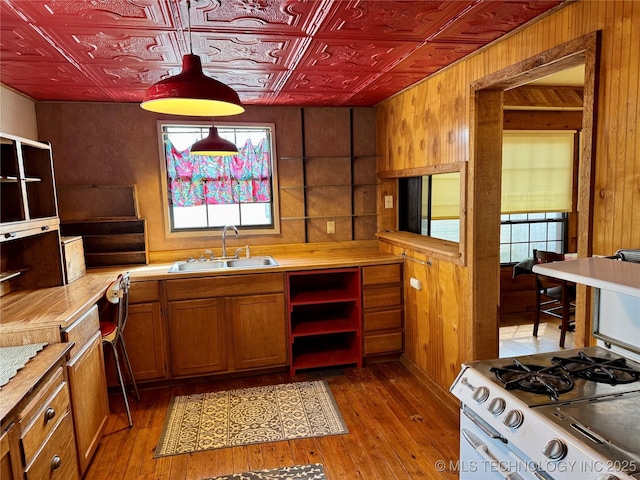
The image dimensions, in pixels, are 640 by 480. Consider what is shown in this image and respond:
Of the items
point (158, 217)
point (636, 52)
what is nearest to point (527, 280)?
point (636, 52)

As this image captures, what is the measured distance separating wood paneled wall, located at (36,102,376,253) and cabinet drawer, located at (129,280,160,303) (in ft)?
2.31

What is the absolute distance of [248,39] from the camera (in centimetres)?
215

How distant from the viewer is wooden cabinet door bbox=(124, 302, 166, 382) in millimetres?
3188

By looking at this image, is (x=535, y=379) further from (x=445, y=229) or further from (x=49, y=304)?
(x=445, y=229)

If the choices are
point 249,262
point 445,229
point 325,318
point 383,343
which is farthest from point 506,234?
point 249,262

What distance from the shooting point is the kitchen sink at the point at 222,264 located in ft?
11.5

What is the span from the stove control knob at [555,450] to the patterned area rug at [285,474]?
4.59 feet

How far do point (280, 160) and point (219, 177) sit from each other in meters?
0.59

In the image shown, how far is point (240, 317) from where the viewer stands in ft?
11.0

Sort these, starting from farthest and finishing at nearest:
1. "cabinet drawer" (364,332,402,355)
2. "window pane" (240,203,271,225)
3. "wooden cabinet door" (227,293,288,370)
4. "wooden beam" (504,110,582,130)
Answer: "wooden beam" (504,110,582,130) < "window pane" (240,203,271,225) < "cabinet drawer" (364,332,402,355) < "wooden cabinet door" (227,293,288,370)

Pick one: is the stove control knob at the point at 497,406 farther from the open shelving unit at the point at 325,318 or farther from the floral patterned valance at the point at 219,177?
the floral patterned valance at the point at 219,177

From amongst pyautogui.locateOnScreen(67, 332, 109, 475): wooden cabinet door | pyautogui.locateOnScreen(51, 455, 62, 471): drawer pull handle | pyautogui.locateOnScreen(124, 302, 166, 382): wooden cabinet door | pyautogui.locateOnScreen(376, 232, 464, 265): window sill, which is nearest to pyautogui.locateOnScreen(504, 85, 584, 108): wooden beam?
pyautogui.locateOnScreen(376, 232, 464, 265): window sill

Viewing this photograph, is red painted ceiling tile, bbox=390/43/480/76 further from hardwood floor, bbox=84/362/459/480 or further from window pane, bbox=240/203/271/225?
hardwood floor, bbox=84/362/459/480

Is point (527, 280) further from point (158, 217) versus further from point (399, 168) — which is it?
point (158, 217)
